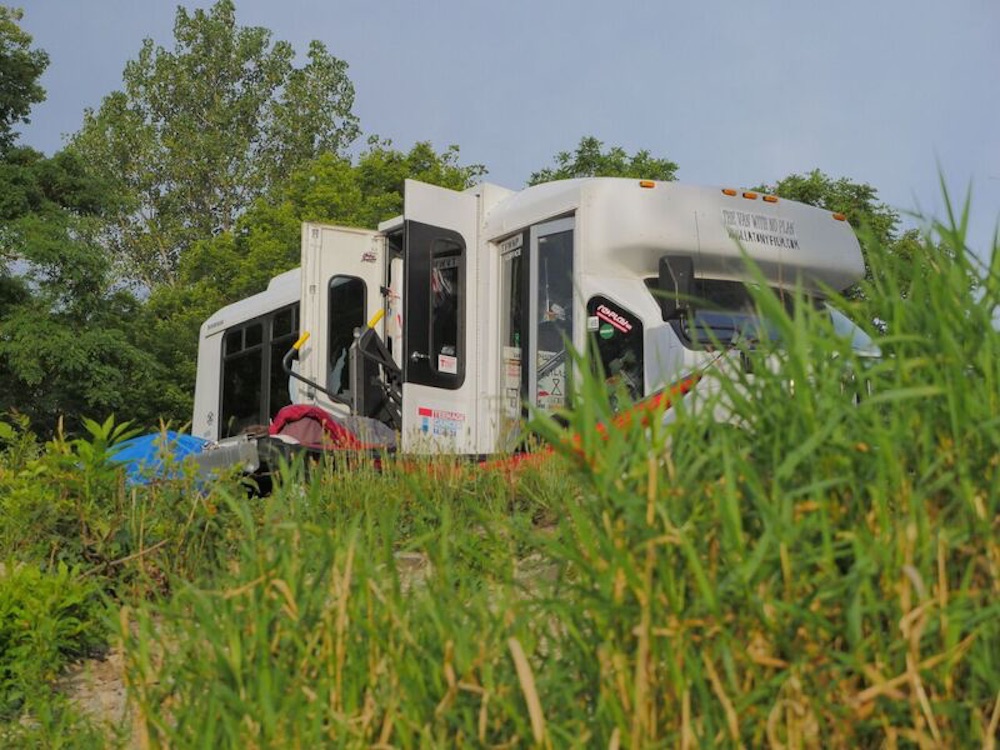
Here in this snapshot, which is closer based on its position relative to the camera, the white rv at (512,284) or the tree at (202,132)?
the white rv at (512,284)

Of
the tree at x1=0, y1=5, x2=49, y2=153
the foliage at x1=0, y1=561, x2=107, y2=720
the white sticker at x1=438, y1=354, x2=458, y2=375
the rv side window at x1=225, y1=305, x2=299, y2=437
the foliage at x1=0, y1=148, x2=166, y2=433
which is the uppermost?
the tree at x1=0, y1=5, x2=49, y2=153

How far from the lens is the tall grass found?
2551mm

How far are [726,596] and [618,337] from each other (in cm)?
826

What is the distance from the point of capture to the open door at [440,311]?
12.0 m

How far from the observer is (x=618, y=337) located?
1084 cm

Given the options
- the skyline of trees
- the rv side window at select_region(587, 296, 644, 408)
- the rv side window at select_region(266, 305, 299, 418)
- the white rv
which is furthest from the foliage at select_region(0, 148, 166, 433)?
the rv side window at select_region(587, 296, 644, 408)

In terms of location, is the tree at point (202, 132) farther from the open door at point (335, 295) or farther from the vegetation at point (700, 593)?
the vegetation at point (700, 593)

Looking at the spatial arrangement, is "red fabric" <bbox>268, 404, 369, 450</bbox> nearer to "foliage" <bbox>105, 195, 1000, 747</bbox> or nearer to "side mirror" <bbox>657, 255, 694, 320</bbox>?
"side mirror" <bbox>657, 255, 694, 320</bbox>

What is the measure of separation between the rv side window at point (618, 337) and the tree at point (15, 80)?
2596 centimetres

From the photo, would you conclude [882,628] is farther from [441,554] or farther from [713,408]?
[441,554]

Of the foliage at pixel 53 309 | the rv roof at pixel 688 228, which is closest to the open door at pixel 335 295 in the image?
the rv roof at pixel 688 228

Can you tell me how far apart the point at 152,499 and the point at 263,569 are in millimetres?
3765

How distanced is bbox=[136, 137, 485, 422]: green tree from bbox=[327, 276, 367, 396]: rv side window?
2521cm

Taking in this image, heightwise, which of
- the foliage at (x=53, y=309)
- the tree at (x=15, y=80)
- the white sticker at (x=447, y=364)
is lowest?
the white sticker at (x=447, y=364)
